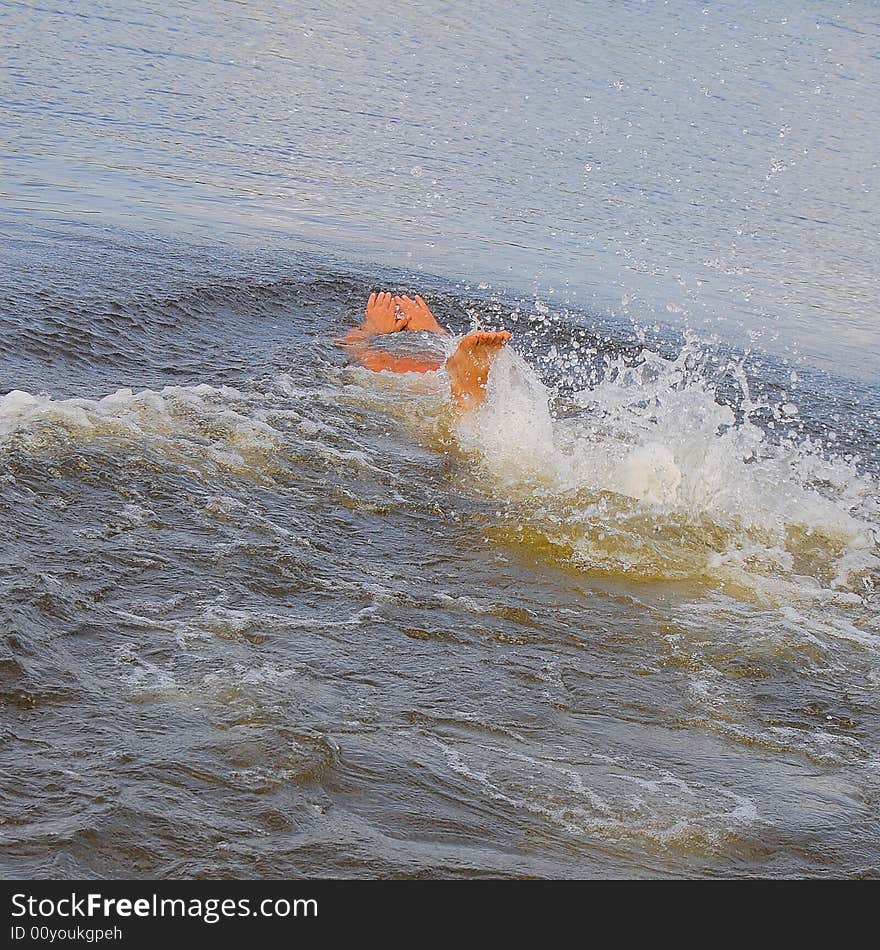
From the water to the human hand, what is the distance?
260mm

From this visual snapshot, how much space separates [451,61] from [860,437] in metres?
13.8

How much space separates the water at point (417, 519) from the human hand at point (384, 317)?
26cm

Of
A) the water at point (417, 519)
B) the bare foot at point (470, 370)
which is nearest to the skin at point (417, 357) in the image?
the bare foot at point (470, 370)

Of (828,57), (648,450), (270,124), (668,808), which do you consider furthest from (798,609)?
(828,57)

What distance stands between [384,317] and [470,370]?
180 centimetres

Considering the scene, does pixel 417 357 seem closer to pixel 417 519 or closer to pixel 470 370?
pixel 470 370

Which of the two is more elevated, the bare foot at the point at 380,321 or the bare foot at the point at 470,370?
the bare foot at the point at 380,321

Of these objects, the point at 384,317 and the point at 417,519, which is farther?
the point at 384,317

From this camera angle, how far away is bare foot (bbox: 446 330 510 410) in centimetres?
685

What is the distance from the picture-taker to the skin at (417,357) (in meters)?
6.86

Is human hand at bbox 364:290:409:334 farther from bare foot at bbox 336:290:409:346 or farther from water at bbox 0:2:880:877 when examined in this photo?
water at bbox 0:2:880:877

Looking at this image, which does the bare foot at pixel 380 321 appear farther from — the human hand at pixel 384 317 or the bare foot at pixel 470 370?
the bare foot at pixel 470 370

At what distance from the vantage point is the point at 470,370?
22.8 ft

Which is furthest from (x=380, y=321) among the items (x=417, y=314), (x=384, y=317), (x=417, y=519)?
(x=417, y=519)
